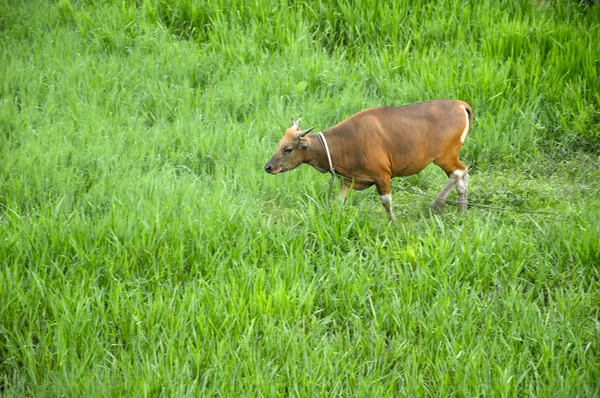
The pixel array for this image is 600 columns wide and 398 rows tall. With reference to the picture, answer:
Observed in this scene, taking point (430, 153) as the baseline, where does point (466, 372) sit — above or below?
below

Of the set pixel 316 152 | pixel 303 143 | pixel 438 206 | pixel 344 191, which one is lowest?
pixel 438 206

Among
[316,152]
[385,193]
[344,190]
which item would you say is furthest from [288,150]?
[385,193]

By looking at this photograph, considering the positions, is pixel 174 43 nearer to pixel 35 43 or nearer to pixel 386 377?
pixel 35 43

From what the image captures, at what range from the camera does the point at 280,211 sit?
681 centimetres

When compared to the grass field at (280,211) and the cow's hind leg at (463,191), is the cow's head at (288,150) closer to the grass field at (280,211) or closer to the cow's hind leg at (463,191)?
the grass field at (280,211)

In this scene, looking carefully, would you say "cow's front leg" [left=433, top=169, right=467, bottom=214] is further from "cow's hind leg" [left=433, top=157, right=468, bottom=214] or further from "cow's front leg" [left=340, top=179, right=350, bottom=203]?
"cow's front leg" [left=340, top=179, right=350, bottom=203]

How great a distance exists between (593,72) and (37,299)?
5.97 meters

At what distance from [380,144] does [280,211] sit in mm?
1058

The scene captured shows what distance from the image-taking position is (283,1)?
9586mm

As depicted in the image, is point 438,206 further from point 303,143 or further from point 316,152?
point 303,143

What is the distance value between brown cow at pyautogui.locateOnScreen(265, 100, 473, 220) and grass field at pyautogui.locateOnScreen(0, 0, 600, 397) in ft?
1.03

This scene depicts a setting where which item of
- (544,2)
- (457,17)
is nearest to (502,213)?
(457,17)

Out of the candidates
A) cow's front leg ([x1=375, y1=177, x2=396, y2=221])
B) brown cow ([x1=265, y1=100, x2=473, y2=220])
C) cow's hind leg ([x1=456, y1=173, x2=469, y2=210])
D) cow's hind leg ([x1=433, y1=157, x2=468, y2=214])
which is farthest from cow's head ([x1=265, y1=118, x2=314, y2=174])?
cow's hind leg ([x1=456, y1=173, x2=469, y2=210])

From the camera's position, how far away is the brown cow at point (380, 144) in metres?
6.37
